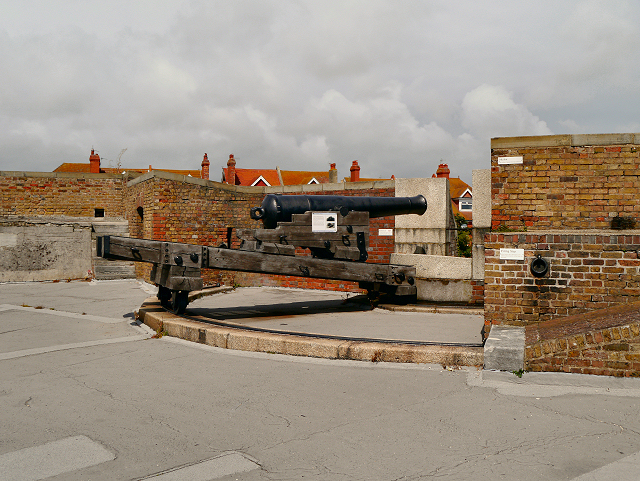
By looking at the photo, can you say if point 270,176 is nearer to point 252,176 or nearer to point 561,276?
point 252,176

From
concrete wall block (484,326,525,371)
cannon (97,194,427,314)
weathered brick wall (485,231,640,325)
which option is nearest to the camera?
concrete wall block (484,326,525,371)

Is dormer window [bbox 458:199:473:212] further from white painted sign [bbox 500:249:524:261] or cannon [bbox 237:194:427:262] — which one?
white painted sign [bbox 500:249:524:261]

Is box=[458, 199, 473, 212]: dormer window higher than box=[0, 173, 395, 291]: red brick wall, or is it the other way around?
box=[458, 199, 473, 212]: dormer window

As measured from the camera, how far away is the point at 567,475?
2.51 metres

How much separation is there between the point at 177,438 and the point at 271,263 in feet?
13.1

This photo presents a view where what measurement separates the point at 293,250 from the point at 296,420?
406cm

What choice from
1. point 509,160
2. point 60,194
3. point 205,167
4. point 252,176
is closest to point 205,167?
point 205,167

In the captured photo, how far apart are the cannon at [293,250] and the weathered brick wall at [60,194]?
9351 millimetres

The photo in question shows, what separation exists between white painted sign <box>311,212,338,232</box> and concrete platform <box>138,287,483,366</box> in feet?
4.18

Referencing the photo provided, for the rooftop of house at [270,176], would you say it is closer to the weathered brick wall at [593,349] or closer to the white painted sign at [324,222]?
the white painted sign at [324,222]

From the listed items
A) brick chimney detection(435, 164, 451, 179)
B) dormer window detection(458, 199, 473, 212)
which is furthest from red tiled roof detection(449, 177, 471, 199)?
brick chimney detection(435, 164, 451, 179)

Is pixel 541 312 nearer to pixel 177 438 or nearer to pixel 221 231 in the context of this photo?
pixel 177 438

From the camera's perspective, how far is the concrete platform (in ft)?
15.4

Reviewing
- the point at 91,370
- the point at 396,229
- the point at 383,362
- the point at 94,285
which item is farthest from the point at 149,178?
the point at 383,362
